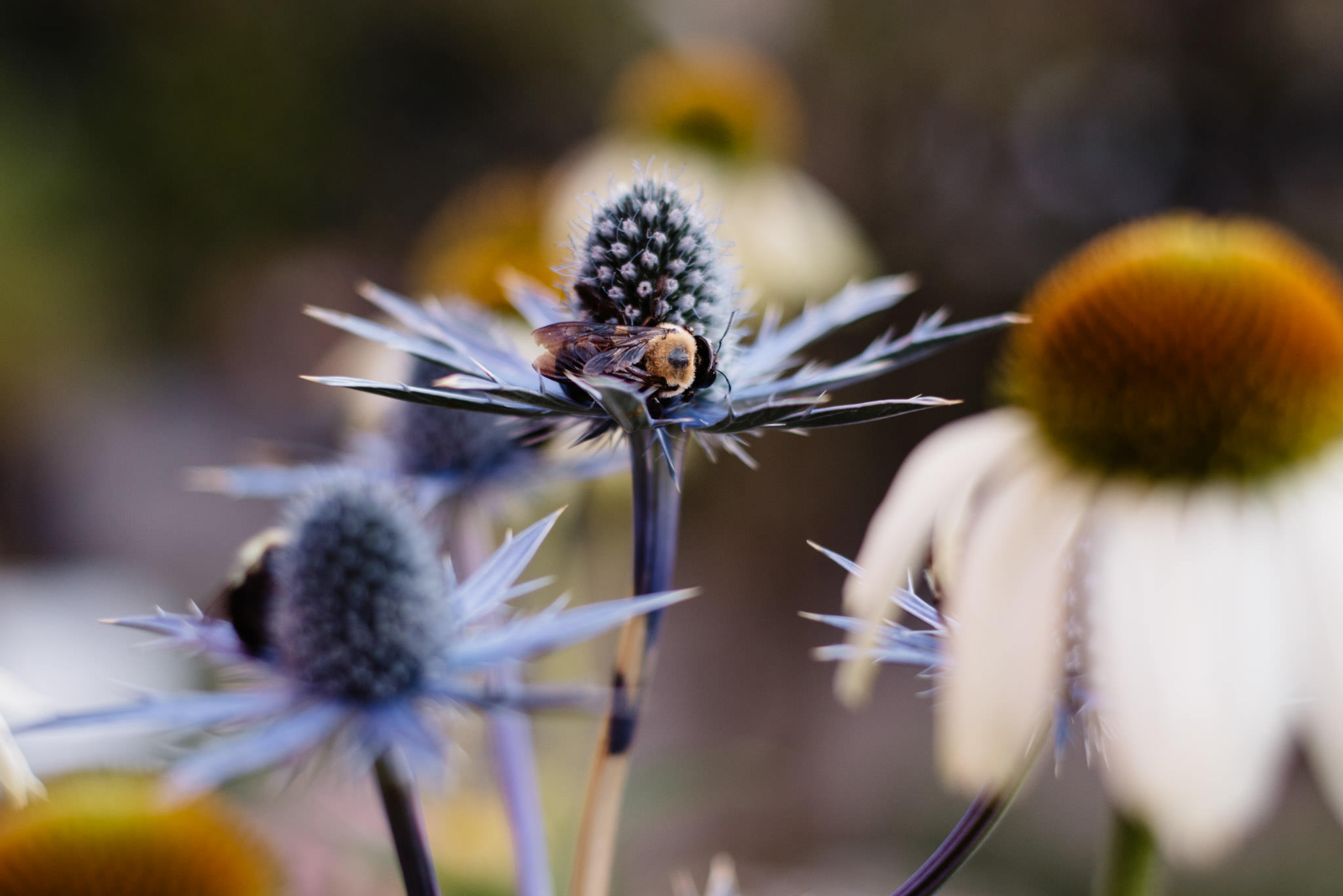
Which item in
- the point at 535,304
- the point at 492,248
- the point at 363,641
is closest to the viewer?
the point at 363,641

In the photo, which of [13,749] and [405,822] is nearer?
[405,822]

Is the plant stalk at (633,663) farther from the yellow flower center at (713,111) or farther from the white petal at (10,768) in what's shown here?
the yellow flower center at (713,111)

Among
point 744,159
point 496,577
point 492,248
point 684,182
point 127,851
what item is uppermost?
point 744,159

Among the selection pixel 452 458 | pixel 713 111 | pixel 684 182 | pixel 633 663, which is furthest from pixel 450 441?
pixel 713 111

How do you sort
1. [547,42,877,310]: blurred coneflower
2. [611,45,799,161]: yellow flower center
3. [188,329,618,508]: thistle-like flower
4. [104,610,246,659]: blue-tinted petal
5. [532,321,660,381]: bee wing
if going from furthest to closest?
[611,45,799,161]: yellow flower center → [547,42,877,310]: blurred coneflower → [188,329,618,508]: thistle-like flower → [532,321,660,381]: bee wing → [104,610,246,659]: blue-tinted petal

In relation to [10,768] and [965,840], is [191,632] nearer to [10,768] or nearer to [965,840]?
[10,768]

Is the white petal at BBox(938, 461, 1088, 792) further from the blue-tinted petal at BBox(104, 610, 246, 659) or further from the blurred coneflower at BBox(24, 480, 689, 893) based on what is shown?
the blue-tinted petal at BBox(104, 610, 246, 659)

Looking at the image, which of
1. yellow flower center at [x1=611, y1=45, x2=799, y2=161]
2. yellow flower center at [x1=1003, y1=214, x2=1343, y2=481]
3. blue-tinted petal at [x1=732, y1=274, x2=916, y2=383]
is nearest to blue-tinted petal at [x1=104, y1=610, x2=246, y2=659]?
blue-tinted petal at [x1=732, y1=274, x2=916, y2=383]
